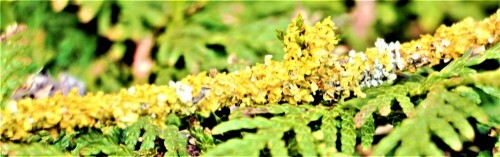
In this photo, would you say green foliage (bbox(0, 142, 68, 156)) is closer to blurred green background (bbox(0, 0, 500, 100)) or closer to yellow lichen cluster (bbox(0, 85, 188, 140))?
yellow lichen cluster (bbox(0, 85, 188, 140))

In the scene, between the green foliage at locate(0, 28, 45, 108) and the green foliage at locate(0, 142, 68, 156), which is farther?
the green foliage at locate(0, 28, 45, 108)

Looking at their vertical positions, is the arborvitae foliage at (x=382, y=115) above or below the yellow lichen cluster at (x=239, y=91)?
below

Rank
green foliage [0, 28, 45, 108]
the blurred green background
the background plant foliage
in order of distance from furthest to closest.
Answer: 1. the blurred green background
2. green foliage [0, 28, 45, 108]
3. the background plant foliage

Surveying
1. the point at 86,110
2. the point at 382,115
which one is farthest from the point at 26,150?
the point at 382,115

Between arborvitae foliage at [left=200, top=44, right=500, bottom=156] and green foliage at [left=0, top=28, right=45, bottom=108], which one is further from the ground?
green foliage at [left=0, top=28, right=45, bottom=108]

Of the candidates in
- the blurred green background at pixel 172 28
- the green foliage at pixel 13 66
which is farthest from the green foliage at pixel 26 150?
the blurred green background at pixel 172 28

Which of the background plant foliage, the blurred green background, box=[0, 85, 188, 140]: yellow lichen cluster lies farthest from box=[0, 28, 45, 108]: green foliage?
the blurred green background

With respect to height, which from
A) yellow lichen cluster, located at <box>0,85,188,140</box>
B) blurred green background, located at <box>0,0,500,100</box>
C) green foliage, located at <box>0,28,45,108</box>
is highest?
blurred green background, located at <box>0,0,500,100</box>

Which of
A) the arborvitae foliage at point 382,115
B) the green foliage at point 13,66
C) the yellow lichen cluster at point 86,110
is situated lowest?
the arborvitae foliage at point 382,115

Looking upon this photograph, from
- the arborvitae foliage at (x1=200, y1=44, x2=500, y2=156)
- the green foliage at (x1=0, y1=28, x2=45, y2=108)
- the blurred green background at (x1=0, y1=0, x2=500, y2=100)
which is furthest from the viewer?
the blurred green background at (x1=0, y1=0, x2=500, y2=100)

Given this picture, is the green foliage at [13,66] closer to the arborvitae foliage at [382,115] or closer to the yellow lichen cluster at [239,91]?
the yellow lichen cluster at [239,91]
